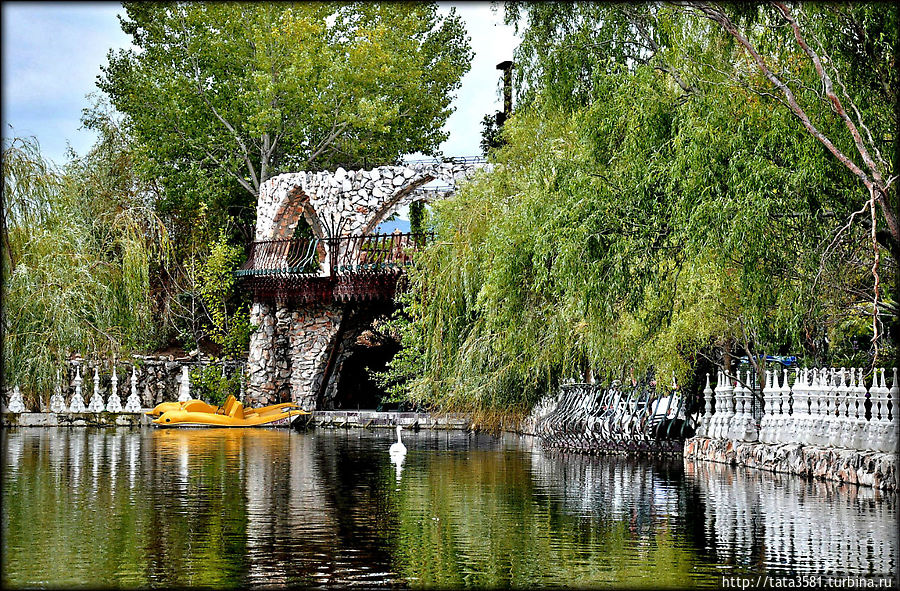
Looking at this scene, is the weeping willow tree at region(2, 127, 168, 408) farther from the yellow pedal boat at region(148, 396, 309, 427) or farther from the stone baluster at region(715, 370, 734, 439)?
the stone baluster at region(715, 370, 734, 439)

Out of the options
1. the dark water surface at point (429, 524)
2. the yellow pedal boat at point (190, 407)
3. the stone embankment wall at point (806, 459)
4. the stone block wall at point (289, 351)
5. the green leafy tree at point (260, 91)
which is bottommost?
the dark water surface at point (429, 524)

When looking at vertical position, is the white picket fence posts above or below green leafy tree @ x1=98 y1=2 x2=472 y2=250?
below

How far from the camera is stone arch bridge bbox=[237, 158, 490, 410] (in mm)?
37375

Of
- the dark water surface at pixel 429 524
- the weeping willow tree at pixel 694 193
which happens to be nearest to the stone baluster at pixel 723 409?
the weeping willow tree at pixel 694 193

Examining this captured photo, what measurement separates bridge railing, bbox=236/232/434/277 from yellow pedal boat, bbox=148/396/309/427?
4382 mm

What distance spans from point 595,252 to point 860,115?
4.05 metres

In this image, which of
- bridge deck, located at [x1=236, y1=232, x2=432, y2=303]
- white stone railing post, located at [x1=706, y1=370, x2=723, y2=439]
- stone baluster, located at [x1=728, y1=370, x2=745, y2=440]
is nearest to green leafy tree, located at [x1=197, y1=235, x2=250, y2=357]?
bridge deck, located at [x1=236, y1=232, x2=432, y2=303]

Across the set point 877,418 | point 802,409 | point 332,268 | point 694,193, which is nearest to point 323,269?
point 332,268

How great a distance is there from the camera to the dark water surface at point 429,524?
8.73 meters

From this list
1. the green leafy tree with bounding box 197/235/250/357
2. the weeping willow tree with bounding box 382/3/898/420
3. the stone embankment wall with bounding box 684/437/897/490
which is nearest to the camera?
the weeping willow tree with bounding box 382/3/898/420

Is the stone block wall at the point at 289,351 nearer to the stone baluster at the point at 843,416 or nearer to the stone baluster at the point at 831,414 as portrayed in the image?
the stone baluster at the point at 831,414

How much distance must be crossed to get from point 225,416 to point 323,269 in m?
5.67

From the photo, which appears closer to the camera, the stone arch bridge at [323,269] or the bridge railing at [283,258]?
the stone arch bridge at [323,269]

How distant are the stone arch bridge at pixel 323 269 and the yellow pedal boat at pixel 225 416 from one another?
10.4 feet
